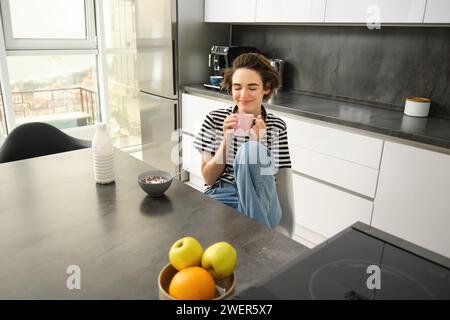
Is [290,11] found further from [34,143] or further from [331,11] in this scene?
[34,143]

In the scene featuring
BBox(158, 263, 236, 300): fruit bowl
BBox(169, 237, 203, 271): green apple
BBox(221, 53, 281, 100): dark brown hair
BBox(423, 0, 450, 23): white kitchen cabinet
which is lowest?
BBox(158, 263, 236, 300): fruit bowl

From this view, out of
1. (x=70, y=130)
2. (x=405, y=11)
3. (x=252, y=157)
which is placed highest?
(x=405, y=11)

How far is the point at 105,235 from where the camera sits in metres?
1.05

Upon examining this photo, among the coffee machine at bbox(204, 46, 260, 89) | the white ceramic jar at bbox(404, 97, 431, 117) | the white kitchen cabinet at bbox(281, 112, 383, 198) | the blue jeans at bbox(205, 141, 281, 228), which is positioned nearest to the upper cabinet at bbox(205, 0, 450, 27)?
the coffee machine at bbox(204, 46, 260, 89)

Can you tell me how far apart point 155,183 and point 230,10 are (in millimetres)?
2155

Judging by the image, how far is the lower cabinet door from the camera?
7.25 feet

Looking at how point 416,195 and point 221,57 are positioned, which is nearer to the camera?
point 416,195

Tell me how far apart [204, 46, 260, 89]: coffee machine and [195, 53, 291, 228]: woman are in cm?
128

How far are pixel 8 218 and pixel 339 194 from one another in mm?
1770

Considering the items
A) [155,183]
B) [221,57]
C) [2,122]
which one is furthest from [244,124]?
[2,122]

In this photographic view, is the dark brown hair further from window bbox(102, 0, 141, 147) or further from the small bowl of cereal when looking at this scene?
window bbox(102, 0, 141, 147)

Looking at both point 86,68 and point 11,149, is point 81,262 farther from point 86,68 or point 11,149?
point 86,68

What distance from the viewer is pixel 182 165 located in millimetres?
3525

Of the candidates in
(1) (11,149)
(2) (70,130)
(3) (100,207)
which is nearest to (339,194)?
(3) (100,207)
